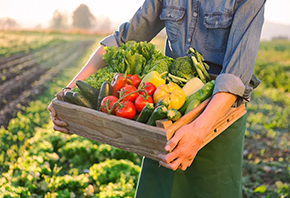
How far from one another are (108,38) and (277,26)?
6752 centimetres

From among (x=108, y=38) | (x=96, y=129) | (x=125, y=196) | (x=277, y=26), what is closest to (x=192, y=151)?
(x=96, y=129)

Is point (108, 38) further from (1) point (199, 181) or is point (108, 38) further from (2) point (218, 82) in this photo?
(1) point (199, 181)

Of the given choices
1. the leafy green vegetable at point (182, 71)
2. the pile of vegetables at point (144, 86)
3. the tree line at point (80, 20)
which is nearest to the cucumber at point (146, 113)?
the pile of vegetables at point (144, 86)

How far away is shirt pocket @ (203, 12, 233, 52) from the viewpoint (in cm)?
232

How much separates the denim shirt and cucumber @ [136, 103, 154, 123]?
434mm

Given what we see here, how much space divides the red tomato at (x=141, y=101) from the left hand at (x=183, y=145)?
33 centimetres

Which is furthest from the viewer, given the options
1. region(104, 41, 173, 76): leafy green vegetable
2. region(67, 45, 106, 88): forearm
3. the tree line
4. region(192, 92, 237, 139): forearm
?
the tree line

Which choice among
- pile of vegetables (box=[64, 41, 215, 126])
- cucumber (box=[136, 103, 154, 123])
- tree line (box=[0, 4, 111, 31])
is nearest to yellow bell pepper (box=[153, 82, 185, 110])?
pile of vegetables (box=[64, 41, 215, 126])

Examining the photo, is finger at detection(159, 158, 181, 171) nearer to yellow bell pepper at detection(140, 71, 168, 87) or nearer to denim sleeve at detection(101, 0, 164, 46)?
yellow bell pepper at detection(140, 71, 168, 87)

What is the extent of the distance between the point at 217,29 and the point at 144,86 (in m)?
0.68

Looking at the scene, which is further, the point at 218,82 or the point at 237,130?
the point at 237,130

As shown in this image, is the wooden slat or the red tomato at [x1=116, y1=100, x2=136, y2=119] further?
the red tomato at [x1=116, y1=100, x2=136, y2=119]

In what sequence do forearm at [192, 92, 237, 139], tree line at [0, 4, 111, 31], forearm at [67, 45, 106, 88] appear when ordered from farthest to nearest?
tree line at [0, 4, 111, 31]
forearm at [67, 45, 106, 88]
forearm at [192, 92, 237, 139]

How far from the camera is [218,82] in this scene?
2115mm
